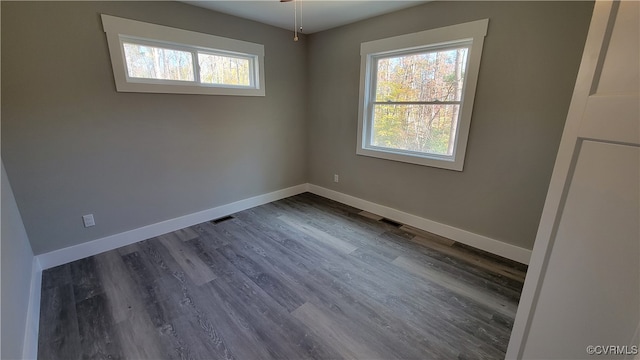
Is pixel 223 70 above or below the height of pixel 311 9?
below

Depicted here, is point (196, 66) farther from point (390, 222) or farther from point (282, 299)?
point (390, 222)

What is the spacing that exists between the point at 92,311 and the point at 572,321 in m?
2.72

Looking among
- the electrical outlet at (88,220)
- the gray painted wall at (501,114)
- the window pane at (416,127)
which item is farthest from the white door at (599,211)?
the electrical outlet at (88,220)

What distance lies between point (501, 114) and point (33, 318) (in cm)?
390

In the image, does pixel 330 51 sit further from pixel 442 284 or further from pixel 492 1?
pixel 442 284

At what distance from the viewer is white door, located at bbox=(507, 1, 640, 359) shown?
736 mm

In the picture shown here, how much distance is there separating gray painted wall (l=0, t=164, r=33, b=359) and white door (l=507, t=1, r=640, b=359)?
7.49 feet

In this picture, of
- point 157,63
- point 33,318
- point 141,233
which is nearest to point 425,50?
point 157,63

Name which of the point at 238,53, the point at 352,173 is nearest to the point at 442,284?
the point at 352,173

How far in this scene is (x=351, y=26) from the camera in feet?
10.8

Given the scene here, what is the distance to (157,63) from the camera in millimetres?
2650

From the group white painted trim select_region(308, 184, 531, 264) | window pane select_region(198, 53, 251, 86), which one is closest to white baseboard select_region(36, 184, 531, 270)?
white painted trim select_region(308, 184, 531, 264)

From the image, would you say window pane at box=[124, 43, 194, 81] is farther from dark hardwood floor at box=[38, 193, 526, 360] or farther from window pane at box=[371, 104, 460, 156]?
window pane at box=[371, 104, 460, 156]

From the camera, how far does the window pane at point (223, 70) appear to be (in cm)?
299
